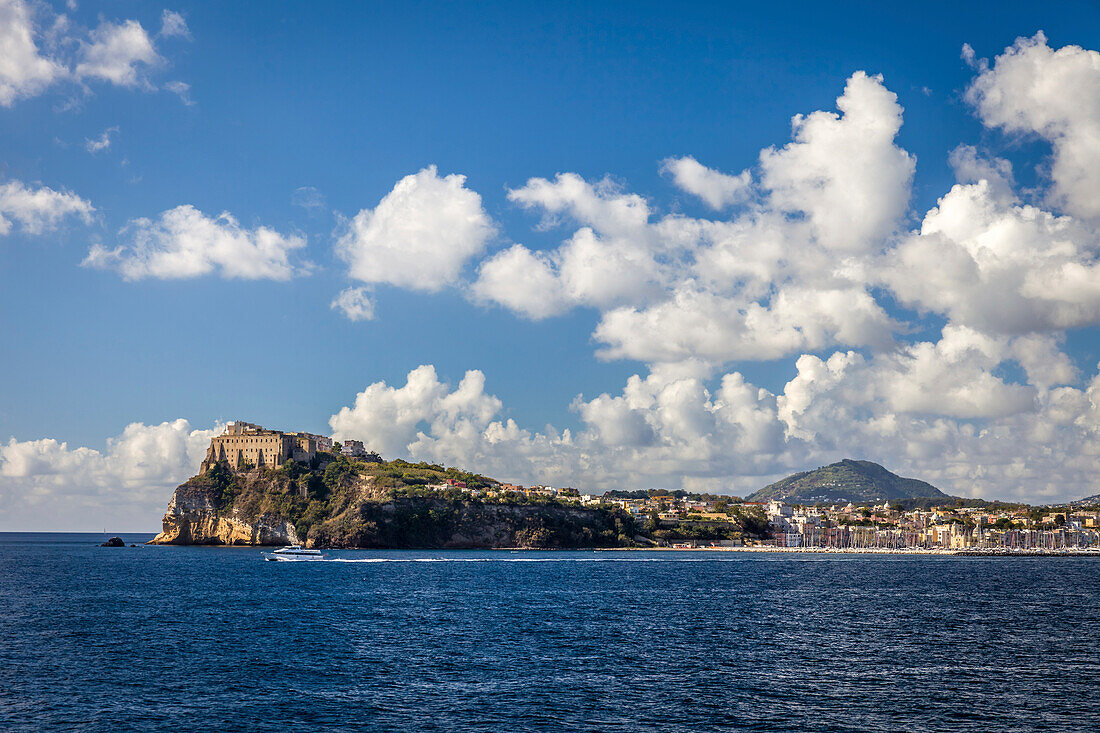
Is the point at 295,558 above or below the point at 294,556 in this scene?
below

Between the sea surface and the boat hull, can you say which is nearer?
the sea surface

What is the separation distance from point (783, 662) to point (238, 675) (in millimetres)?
31716

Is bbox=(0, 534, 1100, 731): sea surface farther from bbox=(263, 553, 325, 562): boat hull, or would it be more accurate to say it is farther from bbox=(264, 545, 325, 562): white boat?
bbox=(264, 545, 325, 562): white boat

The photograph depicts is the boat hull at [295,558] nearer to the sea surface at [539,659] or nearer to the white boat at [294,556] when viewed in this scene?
the white boat at [294,556]

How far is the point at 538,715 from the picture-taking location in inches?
1499

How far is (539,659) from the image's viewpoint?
51625 mm

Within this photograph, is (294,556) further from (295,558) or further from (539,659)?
(539,659)

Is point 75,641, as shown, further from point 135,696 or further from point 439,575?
point 439,575

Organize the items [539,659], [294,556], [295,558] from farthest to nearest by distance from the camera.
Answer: [294,556], [295,558], [539,659]

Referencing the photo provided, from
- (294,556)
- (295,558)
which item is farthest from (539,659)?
(294,556)

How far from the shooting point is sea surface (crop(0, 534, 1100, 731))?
125 ft

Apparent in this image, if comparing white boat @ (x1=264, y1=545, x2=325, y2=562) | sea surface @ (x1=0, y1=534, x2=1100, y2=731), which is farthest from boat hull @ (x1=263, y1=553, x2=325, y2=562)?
sea surface @ (x1=0, y1=534, x2=1100, y2=731)

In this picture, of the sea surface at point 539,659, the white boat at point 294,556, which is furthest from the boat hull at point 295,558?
the sea surface at point 539,659

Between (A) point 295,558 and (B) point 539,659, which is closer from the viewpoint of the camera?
(B) point 539,659
